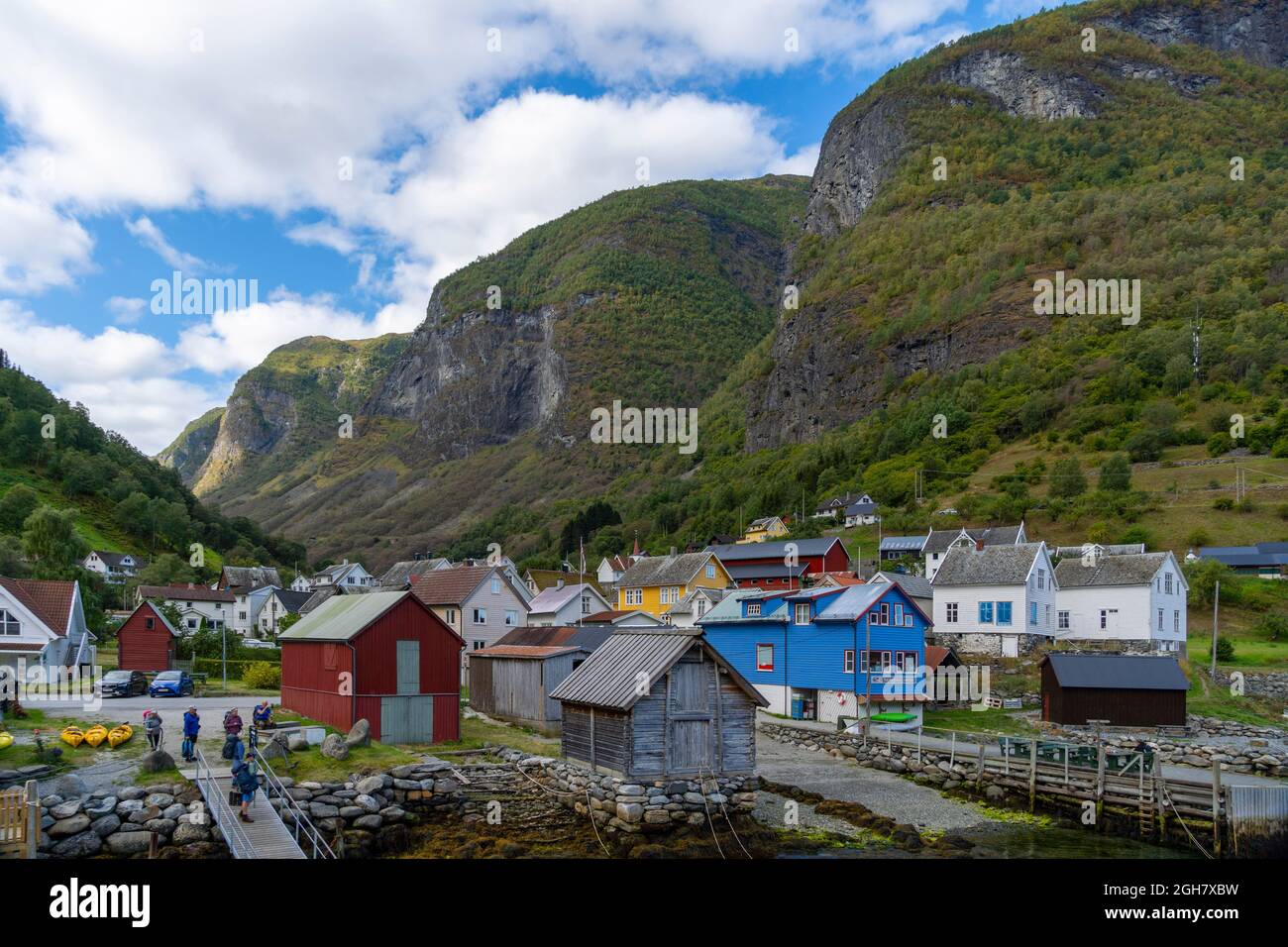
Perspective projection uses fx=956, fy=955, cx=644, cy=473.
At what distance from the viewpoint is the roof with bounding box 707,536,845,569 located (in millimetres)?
98312

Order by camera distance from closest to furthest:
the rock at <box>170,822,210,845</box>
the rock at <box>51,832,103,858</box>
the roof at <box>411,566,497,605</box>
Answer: the rock at <box>51,832,103,858</box>, the rock at <box>170,822,210,845</box>, the roof at <box>411,566,497,605</box>

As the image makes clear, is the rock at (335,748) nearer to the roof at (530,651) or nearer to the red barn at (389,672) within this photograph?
the red barn at (389,672)

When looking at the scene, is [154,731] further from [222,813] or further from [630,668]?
[630,668]

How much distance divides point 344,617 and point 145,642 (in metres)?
30.1

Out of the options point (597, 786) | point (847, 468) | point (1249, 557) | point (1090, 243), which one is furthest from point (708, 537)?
point (597, 786)

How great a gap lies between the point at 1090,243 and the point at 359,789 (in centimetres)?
17612

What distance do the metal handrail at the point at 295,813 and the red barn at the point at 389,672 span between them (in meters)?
7.31

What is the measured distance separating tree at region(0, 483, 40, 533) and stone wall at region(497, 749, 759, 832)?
98.0 m

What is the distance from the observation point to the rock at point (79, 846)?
74.1 feet

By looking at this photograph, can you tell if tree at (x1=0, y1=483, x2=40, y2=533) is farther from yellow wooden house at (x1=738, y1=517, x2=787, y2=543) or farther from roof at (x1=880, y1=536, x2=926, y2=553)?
roof at (x1=880, y1=536, x2=926, y2=553)

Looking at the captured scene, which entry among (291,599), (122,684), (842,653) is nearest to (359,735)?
(122,684)

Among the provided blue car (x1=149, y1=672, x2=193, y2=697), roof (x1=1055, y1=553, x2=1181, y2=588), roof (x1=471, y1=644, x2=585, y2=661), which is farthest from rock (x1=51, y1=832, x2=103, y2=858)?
roof (x1=1055, y1=553, x2=1181, y2=588)

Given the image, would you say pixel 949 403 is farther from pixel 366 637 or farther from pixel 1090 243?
pixel 366 637

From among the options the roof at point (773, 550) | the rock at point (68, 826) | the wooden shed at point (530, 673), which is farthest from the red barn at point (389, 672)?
the roof at point (773, 550)
